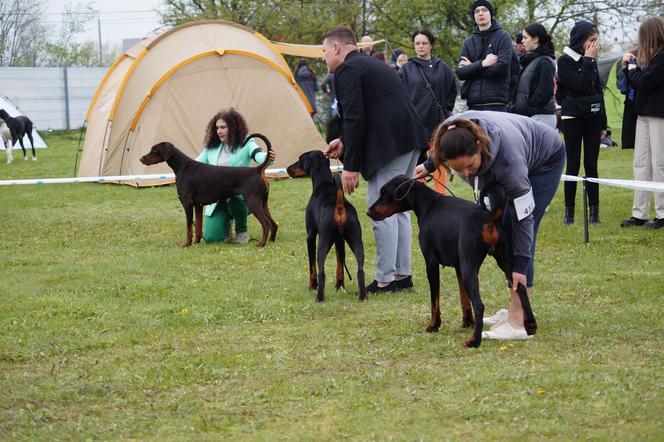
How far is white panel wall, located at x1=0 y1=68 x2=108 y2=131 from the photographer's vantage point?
2733cm

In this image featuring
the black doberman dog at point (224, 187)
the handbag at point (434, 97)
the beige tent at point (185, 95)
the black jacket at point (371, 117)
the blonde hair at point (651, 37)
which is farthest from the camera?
the beige tent at point (185, 95)

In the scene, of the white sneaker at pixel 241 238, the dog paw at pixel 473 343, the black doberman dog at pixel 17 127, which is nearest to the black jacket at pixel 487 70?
the white sneaker at pixel 241 238

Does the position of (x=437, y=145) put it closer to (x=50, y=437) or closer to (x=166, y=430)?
(x=166, y=430)

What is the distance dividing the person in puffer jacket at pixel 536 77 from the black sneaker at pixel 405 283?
340 cm

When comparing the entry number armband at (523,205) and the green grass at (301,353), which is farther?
the entry number armband at (523,205)

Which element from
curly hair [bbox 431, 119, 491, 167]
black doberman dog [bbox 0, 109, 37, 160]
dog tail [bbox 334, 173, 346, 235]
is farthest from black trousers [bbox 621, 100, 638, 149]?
black doberman dog [bbox 0, 109, 37, 160]

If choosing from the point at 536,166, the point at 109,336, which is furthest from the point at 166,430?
the point at 536,166

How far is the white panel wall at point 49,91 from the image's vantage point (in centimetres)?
2733

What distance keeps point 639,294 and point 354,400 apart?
2999mm

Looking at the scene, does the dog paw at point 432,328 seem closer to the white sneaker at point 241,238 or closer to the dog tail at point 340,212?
the dog tail at point 340,212

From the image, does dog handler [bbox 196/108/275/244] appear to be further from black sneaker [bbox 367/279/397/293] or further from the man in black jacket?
the man in black jacket

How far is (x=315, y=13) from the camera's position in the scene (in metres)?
27.2

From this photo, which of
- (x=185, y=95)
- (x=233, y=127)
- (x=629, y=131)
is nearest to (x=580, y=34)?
(x=629, y=131)

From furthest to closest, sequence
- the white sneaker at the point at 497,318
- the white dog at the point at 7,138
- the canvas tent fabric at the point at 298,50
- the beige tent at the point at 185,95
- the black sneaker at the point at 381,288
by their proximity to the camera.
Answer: the white dog at the point at 7,138 → the canvas tent fabric at the point at 298,50 → the beige tent at the point at 185,95 → the black sneaker at the point at 381,288 → the white sneaker at the point at 497,318
